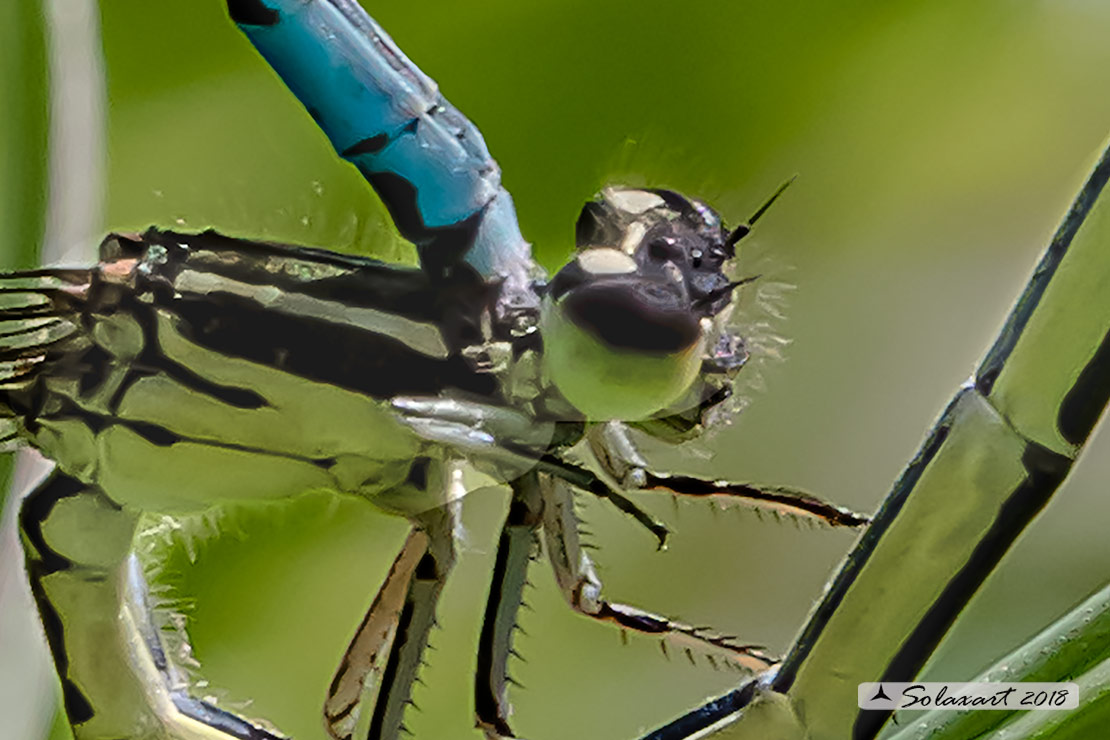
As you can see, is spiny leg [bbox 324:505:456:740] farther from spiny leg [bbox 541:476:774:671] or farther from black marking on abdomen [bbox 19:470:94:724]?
black marking on abdomen [bbox 19:470:94:724]

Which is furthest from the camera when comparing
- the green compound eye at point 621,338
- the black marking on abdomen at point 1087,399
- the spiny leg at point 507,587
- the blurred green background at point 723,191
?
the blurred green background at point 723,191

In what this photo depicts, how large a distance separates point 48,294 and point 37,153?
0.87ft

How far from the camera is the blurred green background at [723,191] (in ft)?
2.70

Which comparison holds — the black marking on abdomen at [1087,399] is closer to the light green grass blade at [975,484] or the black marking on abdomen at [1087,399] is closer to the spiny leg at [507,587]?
the light green grass blade at [975,484]

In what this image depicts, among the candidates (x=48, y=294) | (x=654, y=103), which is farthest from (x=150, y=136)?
(x=654, y=103)

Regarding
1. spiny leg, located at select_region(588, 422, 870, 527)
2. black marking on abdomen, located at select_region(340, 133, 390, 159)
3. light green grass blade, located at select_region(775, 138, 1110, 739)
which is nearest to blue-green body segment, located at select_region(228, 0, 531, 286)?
black marking on abdomen, located at select_region(340, 133, 390, 159)

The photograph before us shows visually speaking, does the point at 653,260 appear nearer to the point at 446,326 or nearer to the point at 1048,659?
the point at 446,326

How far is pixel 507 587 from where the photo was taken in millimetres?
678

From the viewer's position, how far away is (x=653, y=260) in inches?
23.0

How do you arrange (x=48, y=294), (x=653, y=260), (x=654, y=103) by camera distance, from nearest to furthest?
(x=653, y=260) → (x=48, y=294) → (x=654, y=103)

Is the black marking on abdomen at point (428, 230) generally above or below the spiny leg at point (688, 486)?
above

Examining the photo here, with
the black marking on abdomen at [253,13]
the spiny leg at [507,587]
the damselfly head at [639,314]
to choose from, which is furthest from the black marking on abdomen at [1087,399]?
the black marking on abdomen at [253,13]

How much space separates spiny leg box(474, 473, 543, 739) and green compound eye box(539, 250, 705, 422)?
3.5 inches

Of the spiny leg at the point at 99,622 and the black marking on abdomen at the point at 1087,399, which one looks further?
the spiny leg at the point at 99,622
